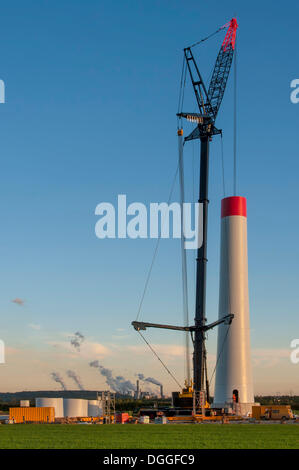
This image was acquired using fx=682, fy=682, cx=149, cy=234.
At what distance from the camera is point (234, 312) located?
95.1m

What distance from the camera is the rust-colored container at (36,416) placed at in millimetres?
76938

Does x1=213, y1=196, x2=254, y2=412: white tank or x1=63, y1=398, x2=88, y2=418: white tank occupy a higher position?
x1=213, y1=196, x2=254, y2=412: white tank

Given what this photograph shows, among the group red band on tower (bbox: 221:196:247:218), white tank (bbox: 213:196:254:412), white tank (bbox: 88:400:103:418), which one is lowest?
white tank (bbox: 88:400:103:418)

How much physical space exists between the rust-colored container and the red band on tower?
3862cm

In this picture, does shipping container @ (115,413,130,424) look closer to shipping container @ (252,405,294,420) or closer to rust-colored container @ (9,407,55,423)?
rust-colored container @ (9,407,55,423)

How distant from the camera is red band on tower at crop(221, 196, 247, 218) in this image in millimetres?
98625

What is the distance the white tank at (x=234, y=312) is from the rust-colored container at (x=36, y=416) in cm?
2524

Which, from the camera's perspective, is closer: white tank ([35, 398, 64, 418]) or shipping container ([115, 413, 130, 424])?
shipping container ([115, 413, 130, 424])

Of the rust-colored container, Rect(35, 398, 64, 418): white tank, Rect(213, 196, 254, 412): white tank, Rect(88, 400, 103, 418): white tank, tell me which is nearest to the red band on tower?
Rect(213, 196, 254, 412): white tank

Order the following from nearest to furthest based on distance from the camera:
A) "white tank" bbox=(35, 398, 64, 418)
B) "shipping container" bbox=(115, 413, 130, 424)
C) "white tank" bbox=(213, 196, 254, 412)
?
1. "shipping container" bbox=(115, 413, 130, 424)
2. "white tank" bbox=(35, 398, 64, 418)
3. "white tank" bbox=(213, 196, 254, 412)

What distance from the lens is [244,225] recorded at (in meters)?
98.9

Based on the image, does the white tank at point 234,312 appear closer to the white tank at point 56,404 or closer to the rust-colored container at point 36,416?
the white tank at point 56,404
